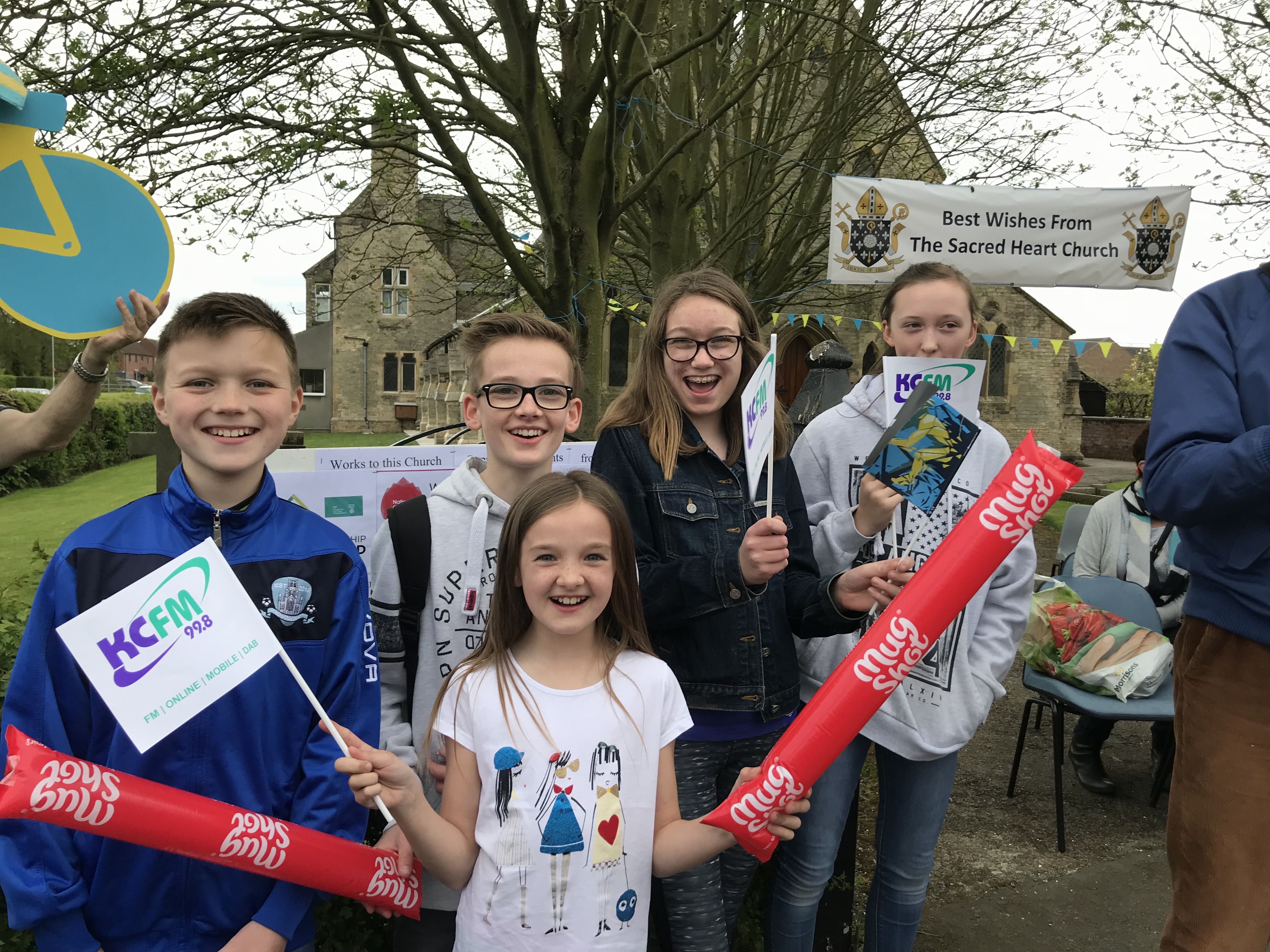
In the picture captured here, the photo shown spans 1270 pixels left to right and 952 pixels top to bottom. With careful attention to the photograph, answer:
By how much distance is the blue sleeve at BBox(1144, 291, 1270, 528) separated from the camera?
1.84 m

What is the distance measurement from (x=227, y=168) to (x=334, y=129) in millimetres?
1151

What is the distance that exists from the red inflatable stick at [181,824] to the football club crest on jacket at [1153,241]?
8741 millimetres

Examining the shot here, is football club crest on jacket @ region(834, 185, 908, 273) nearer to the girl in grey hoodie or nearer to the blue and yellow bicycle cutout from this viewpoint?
the girl in grey hoodie

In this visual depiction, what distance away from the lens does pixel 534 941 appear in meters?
1.68

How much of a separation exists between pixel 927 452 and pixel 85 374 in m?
1.82

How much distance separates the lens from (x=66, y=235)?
1.87m

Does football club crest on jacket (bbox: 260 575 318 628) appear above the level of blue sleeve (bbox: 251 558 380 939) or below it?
above

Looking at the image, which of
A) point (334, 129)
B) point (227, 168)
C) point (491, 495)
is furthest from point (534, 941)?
point (227, 168)

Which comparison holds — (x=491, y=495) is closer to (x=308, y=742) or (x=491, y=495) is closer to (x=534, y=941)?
(x=308, y=742)

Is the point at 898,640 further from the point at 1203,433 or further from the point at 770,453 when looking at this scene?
the point at 1203,433

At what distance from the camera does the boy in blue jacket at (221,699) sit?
1.56 metres

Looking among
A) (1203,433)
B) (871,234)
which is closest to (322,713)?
(1203,433)

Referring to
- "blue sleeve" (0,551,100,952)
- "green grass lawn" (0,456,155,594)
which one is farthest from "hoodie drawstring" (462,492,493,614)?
"green grass lawn" (0,456,155,594)

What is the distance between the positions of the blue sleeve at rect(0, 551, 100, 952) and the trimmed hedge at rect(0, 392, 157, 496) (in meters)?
13.1
